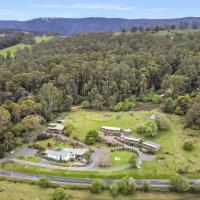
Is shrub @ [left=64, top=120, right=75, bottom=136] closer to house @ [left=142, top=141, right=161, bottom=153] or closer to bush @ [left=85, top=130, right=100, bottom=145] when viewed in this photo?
bush @ [left=85, top=130, right=100, bottom=145]

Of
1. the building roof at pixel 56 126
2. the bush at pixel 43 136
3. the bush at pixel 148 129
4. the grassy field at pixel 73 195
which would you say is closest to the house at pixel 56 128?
the building roof at pixel 56 126

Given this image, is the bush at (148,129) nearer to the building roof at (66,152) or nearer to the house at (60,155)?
the building roof at (66,152)

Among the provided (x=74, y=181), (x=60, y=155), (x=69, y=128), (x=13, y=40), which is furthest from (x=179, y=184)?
(x=13, y=40)

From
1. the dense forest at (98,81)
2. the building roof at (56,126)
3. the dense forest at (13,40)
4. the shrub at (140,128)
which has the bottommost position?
the building roof at (56,126)

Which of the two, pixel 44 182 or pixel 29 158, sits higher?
pixel 29 158

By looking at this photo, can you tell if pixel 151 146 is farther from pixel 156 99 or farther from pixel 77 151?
pixel 156 99

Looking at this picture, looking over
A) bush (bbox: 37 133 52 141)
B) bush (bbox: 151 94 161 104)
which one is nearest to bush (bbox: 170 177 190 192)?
bush (bbox: 37 133 52 141)

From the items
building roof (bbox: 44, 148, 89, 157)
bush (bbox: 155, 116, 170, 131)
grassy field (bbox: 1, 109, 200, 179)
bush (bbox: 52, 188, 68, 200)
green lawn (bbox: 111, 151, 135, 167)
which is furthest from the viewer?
bush (bbox: 155, 116, 170, 131)
